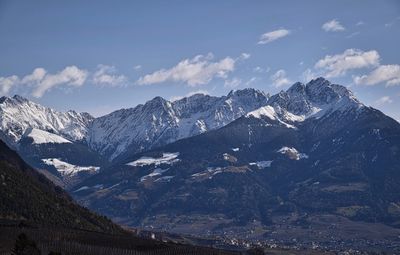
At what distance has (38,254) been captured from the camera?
166 m

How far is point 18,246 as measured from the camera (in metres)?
163

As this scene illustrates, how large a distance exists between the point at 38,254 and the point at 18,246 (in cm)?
529
